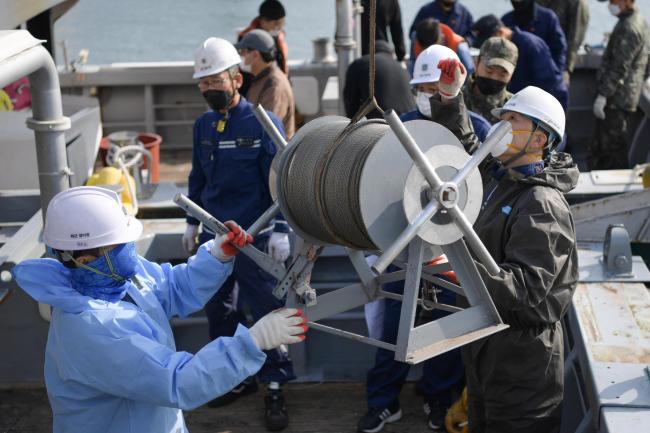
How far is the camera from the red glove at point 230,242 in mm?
3293

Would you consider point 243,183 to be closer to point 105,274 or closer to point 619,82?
point 105,274

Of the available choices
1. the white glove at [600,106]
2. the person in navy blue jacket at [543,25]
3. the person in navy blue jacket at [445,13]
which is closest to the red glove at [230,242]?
the person in navy blue jacket at [543,25]

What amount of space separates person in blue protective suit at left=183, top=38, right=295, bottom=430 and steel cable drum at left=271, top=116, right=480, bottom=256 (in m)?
1.71

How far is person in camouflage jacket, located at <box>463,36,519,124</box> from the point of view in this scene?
16.7 feet

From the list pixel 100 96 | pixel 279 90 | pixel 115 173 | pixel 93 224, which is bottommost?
pixel 100 96

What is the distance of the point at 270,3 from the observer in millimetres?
7668

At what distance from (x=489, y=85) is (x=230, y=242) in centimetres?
244

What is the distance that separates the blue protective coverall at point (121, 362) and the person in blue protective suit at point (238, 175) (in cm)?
178

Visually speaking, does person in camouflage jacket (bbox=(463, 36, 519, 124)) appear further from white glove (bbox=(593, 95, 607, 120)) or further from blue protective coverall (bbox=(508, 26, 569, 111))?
white glove (bbox=(593, 95, 607, 120))

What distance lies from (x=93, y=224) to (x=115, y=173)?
2.92m

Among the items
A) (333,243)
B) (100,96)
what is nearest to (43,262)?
(333,243)

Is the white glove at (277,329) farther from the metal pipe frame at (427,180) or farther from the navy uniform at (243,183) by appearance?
the navy uniform at (243,183)

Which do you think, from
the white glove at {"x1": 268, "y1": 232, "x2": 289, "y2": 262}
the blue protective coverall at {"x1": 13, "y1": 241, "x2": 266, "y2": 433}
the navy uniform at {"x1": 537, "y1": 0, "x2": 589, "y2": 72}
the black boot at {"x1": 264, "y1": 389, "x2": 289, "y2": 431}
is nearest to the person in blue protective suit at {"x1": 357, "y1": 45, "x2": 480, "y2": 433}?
the black boot at {"x1": 264, "y1": 389, "x2": 289, "y2": 431}

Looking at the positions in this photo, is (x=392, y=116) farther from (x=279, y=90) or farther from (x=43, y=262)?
(x=279, y=90)
